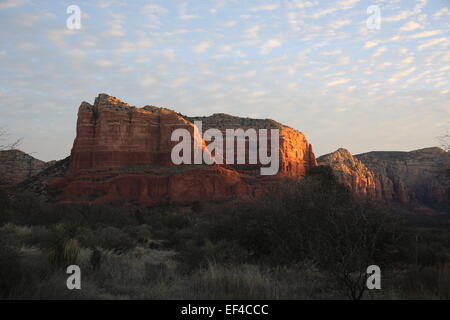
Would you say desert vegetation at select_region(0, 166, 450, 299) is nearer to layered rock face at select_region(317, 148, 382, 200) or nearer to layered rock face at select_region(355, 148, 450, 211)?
layered rock face at select_region(317, 148, 382, 200)

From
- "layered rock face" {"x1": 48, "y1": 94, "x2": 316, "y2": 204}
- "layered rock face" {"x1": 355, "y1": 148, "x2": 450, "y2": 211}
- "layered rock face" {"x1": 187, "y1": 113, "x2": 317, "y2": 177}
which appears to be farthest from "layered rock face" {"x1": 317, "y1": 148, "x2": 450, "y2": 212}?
"layered rock face" {"x1": 48, "y1": 94, "x2": 316, "y2": 204}

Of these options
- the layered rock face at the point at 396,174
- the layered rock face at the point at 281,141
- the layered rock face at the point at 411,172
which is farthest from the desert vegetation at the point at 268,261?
the layered rock face at the point at 411,172

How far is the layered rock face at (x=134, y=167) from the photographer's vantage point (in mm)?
56406

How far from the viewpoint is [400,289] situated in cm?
688

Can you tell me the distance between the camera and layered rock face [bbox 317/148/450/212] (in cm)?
8688

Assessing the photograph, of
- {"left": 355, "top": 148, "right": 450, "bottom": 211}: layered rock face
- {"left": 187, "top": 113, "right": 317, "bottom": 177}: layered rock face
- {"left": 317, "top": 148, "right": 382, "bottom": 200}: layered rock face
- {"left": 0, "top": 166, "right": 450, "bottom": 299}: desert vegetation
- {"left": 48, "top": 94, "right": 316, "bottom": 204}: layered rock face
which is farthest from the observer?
{"left": 355, "top": 148, "right": 450, "bottom": 211}: layered rock face

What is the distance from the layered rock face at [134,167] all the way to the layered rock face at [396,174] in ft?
97.2

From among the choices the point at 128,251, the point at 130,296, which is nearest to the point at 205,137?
the point at 128,251

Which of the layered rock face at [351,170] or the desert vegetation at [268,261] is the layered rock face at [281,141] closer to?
the layered rock face at [351,170]

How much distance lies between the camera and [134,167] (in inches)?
2352

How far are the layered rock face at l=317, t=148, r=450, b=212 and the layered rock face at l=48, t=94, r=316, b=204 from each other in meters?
29.6

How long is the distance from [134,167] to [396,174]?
82054mm

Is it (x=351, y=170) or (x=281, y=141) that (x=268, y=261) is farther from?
(x=351, y=170)

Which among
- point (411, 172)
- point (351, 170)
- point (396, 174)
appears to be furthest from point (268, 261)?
point (411, 172)
